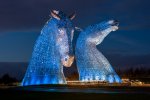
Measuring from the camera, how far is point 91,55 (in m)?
42.5

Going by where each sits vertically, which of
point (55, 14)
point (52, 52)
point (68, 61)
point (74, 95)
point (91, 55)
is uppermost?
point (55, 14)

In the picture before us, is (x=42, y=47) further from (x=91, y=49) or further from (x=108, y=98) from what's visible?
(x=108, y=98)

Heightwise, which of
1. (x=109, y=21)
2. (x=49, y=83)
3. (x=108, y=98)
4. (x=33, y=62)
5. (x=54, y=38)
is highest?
(x=109, y=21)

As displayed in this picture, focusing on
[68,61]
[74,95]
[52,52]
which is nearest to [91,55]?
[52,52]

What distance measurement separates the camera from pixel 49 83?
3778 cm

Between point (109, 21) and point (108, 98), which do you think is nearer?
point (108, 98)

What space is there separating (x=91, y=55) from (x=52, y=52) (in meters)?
6.08

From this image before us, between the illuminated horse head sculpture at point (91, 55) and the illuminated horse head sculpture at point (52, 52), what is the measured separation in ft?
15.6

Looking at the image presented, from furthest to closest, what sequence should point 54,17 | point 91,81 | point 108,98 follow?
point 91,81 → point 54,17 → point 108,98

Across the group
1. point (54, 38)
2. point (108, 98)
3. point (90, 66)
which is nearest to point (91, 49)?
point (90, 66)

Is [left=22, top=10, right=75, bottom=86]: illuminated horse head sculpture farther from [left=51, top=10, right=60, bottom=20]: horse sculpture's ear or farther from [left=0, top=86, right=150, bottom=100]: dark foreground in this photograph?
[left=0, top=86, right=150, bottom=100]: dark foreground

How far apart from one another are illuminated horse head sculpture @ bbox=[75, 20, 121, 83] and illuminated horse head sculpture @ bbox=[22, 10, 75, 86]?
476 centimetres

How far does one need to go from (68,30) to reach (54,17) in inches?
79.1

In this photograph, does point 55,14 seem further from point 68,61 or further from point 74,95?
point 74,95
